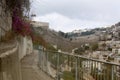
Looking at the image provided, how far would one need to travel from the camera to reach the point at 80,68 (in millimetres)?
11031

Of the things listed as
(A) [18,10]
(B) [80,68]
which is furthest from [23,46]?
(B) [80,68]

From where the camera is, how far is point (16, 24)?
20.5 meters

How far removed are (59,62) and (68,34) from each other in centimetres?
2418

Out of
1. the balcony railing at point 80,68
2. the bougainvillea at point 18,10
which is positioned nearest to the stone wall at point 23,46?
the bougainvillea at point 18,10

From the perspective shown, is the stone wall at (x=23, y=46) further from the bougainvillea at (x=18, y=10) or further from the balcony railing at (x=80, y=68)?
the balcony railing at (x=80, y=68)

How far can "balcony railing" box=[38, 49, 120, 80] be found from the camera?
26.6 ft

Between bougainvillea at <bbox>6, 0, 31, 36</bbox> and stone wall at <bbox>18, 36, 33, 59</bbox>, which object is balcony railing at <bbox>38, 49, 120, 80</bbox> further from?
stone wall at <bbox>18, 36, 33, 59</bbox>

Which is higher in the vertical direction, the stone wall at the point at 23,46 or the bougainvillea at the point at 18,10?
the bougainvillea at the point at 18,10

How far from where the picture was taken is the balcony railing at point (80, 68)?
8.09 m

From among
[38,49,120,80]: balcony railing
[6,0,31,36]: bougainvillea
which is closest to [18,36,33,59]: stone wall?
[6,0,31,36]: bougainvillea

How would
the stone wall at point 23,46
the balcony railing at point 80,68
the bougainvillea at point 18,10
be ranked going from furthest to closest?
1. the stone wall at point 23,46
2. the bougainvillea at point 18,10
3. the balcony railing at point 80,68

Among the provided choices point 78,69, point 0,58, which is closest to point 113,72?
point 0,58

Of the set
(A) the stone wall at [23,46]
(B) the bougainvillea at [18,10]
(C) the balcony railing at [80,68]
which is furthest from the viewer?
(A) the stone wall at [23,46]

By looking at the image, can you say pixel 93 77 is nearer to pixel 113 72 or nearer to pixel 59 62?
pixel 113 72
